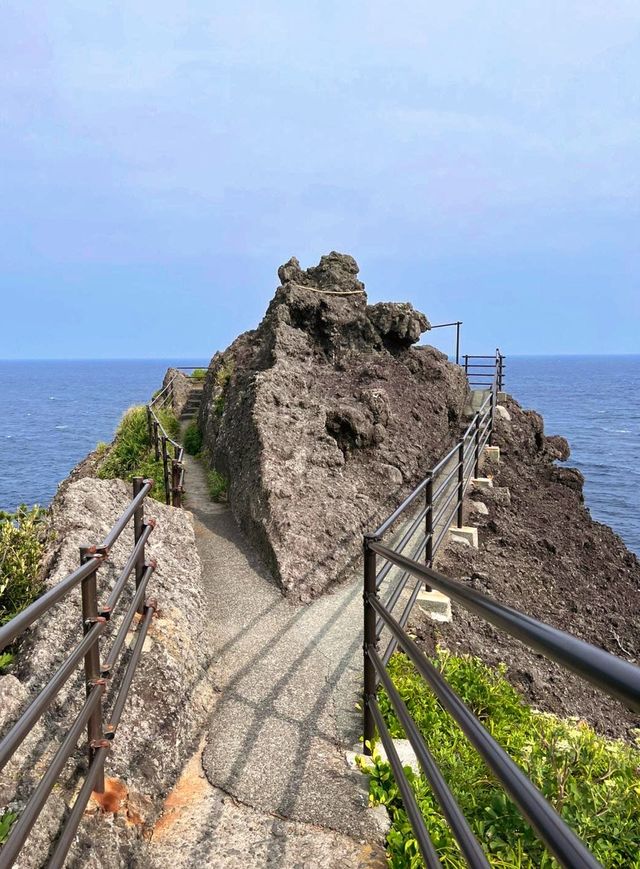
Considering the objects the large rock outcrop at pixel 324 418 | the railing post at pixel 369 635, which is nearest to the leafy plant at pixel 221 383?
the large rock outcrop at pixel 324 418

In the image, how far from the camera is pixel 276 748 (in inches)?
149

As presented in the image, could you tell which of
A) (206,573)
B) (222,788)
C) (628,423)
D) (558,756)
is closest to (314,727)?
(222,788)

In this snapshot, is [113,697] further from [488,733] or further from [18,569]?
[488,733]

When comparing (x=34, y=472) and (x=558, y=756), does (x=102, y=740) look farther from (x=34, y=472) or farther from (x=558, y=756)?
(x=34, y=472)

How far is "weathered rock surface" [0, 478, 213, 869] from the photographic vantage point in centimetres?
276

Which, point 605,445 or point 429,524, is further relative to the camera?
point 605,445

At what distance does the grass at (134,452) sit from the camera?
453 inches

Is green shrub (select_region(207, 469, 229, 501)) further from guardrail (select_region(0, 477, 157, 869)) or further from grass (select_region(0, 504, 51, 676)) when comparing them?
guardrail (select_region(0, 477, 157, 869))

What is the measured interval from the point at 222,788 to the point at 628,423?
63.4m

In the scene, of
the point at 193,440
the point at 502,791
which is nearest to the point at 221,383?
the point at 193,440

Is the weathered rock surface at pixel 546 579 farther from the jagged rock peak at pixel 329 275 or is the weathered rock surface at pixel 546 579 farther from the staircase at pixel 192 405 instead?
the staircase at pixel 192 405

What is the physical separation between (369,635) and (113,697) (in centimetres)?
150

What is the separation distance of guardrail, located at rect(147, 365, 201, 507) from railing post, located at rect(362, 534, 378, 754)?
4959 millimetres

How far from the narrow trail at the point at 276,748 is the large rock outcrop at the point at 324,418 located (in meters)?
0.74
